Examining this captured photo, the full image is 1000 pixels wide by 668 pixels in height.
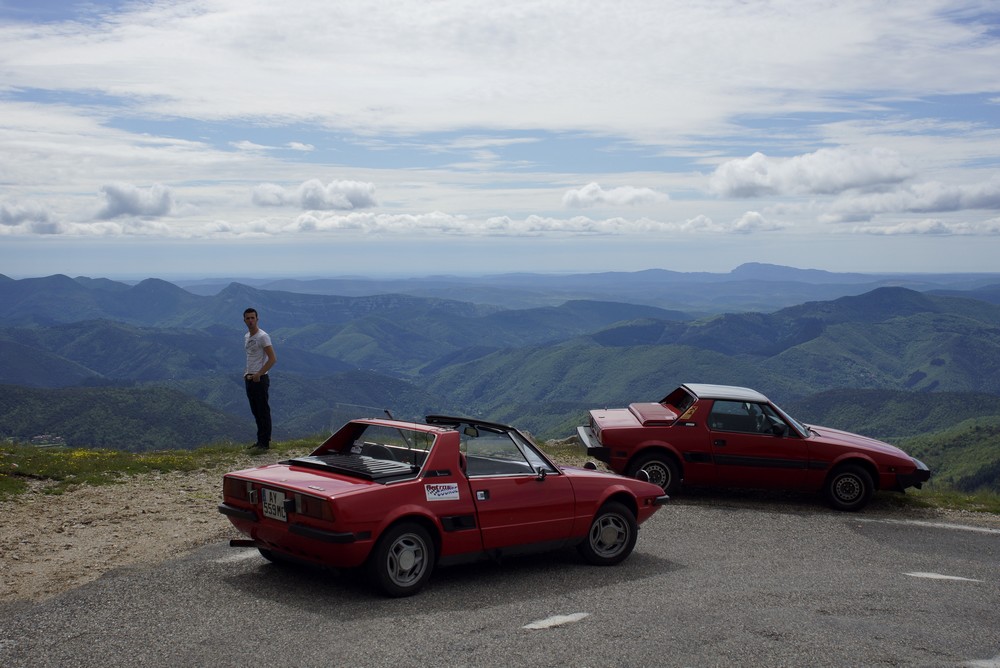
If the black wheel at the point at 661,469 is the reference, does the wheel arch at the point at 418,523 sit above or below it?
above

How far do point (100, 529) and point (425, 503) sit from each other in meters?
4.57

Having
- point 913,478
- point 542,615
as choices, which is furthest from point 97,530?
point 913,478

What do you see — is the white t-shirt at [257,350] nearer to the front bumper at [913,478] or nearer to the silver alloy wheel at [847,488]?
the silver alloy wheel at [847,488]

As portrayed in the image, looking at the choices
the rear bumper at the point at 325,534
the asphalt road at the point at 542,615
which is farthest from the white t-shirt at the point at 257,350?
the rear bumper at the point at 325,534

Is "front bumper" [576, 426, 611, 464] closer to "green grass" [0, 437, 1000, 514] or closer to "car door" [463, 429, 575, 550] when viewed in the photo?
"green grass" [0, 437, 1000, 514]

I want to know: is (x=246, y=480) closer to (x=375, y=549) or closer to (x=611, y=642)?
(x=375, y=549)

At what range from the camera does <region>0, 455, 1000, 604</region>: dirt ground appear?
7854 mm

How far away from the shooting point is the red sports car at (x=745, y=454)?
42.3 feet

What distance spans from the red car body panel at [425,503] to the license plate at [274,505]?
3 cm

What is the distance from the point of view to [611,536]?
29.6ft

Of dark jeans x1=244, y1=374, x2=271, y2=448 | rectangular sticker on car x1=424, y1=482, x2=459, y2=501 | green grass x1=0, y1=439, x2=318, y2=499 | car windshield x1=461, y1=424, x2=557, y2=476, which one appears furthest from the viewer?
dark jeans x1=244, y1=374, x2=271, y2=448

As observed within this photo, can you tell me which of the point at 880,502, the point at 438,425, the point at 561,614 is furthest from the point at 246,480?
the point at 880,502

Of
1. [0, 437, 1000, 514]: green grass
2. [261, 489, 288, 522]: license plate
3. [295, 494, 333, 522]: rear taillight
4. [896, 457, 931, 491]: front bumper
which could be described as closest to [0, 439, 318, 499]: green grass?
[0, 437, 1000, 514]: green grass

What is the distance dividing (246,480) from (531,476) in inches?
106
